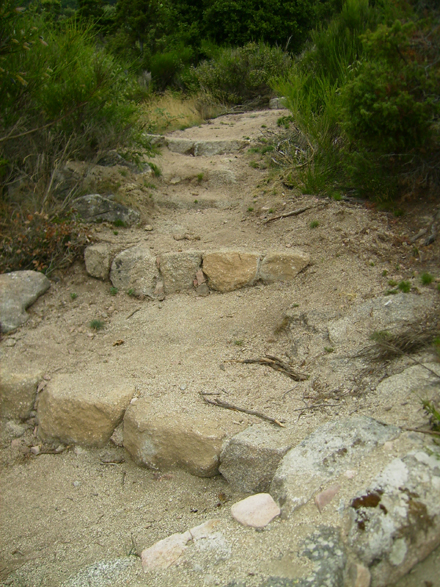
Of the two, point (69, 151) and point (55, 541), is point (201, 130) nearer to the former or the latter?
point (69, 151)

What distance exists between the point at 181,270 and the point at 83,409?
62.1 inches

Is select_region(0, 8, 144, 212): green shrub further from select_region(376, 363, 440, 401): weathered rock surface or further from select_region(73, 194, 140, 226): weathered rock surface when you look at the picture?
select_region(376, 363, 440, 401): weathered rock surface

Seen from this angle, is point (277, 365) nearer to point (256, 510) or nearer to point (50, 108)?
point (256, 510)

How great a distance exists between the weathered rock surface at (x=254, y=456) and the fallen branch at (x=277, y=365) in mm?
466

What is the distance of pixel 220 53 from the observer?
1002 cm

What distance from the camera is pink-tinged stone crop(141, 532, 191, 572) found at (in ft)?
7.12

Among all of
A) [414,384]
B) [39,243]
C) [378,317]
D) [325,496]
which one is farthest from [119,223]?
[325,496]

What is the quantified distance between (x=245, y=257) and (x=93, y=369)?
153 centimetres

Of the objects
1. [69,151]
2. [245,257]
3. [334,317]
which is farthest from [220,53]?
[334,317]

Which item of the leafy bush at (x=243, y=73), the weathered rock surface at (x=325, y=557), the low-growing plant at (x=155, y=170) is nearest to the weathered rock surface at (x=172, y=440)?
the weathered rock surface at (x=325, y=557)

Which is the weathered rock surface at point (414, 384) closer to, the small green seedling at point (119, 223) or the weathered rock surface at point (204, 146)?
the small green seedling at point (119, 223)

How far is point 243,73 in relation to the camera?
367 inches

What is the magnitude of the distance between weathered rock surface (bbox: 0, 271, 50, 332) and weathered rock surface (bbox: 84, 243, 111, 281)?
412 millimetres

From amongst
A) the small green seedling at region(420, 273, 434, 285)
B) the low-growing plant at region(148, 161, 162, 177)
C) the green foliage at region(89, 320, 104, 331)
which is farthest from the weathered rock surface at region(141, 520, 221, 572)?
the low-growing plant at region(148, 161, 162, 177)
